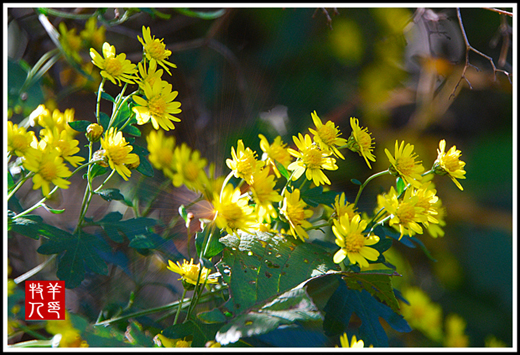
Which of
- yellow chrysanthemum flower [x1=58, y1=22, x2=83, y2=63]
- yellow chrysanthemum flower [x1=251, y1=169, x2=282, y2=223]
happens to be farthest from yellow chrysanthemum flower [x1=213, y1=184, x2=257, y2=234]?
yellow chrysanthemum flower [x1=58, y1=22, x2=83, y2=63]

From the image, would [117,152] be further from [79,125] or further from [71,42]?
[71,42]

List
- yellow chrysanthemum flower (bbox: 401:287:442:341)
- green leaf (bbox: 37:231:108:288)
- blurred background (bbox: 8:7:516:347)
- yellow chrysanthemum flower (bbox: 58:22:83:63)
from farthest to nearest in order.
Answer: blurred background (bbox: 8:7:516:347) → yellow chrysanthemum flower (bbox: 401:287:442:341) → yellow chrysanthemum flower (bbox: 58:22:83:63) → green leaf (bbox: 37:231:108:288)

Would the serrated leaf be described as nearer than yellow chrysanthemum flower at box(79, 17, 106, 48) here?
Yes

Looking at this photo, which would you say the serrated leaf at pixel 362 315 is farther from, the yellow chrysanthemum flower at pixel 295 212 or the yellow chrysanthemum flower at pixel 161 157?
the yellow chrysanthemum flower at pixel 161 157

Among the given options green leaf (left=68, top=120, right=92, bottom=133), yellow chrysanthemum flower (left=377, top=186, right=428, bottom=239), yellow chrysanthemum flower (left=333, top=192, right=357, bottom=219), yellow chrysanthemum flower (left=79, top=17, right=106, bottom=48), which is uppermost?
yellow chrysanthemum flower (left=79, top=17, right=106, bottom=48)

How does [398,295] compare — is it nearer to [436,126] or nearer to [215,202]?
[215,202]

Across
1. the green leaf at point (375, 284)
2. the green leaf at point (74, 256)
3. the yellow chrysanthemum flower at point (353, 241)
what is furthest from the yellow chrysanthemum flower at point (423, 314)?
the green leaf at point (74, 256)

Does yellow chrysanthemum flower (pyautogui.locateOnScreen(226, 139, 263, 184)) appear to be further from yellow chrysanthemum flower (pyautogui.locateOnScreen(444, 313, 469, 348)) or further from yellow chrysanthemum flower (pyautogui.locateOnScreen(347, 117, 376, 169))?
yellow chrysanthemum flower (pyautogui.locateOnScreen(444, 313, 469, 348))

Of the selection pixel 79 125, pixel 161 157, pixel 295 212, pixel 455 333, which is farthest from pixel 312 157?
pixel 455 333
